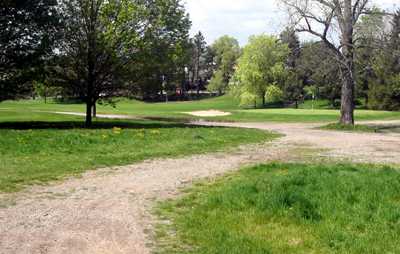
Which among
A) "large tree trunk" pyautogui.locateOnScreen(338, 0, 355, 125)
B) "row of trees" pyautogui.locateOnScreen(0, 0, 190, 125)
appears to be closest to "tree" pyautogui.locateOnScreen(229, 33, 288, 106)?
"large tree trunk" pyautogui.locateOnScreen(338, 0, 355, 125)

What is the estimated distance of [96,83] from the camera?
23375mm

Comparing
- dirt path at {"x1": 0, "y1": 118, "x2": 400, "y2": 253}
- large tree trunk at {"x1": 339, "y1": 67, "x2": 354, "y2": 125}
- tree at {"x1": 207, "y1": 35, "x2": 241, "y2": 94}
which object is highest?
tree at {"x1": 207, "y1": 35, "x2": 241, "y2": 94}

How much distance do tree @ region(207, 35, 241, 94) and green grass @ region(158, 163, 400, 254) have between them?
277ft

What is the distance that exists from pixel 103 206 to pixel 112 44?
1654cm

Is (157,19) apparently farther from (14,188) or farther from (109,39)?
(14,188)

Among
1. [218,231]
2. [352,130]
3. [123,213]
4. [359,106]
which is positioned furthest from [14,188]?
[359,106]

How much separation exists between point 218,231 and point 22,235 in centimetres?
265

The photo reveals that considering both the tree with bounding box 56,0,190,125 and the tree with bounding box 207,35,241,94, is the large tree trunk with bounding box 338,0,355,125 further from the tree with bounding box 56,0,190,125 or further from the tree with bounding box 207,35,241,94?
the tree with bounding box 207,35,241,94

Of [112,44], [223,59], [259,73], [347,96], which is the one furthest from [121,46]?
[223,59]

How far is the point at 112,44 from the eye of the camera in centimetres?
2198

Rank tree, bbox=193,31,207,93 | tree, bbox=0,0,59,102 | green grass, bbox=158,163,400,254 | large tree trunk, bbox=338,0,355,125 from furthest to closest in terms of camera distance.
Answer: tree, bbox=193,31,207,93 < large tree trunk, bbox=338,0,355,125 < tree, bbox=0,0,59,102 < green grass, bbox=158,163,400,254

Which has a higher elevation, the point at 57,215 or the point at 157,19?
the point at 157,19

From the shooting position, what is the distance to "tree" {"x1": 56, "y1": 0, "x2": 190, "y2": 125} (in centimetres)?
2198

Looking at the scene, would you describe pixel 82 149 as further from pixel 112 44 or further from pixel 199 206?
pixel 112 44
